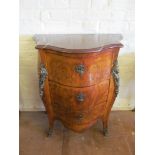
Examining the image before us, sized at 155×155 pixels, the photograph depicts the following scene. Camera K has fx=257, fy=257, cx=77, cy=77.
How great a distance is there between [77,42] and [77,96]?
365 millimetres

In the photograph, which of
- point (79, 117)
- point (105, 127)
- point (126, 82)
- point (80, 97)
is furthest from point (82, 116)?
point (126, 82)

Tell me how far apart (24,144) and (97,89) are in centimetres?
67

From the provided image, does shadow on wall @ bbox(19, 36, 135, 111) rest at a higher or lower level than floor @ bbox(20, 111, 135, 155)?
higher

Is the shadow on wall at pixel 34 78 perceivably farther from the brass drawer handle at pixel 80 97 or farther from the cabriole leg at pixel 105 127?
the brass drawer handle at pixel 80 97

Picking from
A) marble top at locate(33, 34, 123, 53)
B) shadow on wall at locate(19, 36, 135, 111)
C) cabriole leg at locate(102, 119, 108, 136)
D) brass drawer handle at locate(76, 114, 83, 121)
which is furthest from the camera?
shadow on wall at locate(19, 36, 135, 111)

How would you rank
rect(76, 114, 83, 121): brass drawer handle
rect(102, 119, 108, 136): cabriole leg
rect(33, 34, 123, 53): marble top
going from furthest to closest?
rect(102, 119, 108, 136): cabriole leg
rect(76, 114, 83, 121): brass drawer handle
rect(33, 34, 123, 53): marble top

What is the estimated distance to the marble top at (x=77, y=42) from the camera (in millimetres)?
1562

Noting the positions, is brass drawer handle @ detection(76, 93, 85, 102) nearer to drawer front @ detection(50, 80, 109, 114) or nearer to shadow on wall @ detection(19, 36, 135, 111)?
drawer front @ detection(50, 80, 109, 114)

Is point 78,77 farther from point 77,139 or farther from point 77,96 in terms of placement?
point 77,139

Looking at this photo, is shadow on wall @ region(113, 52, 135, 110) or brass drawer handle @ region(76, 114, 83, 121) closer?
brass drawer handle @ region(76, 114, 83, 121)

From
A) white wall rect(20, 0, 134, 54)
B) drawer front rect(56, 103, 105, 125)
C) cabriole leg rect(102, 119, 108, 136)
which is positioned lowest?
cabriole leg rect(102, 119, 108, 136)

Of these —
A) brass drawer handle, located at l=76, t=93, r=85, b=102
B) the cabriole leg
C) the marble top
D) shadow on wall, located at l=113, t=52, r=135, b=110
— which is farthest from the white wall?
the cabriole leg

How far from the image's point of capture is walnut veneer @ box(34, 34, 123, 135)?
5.16 feet
